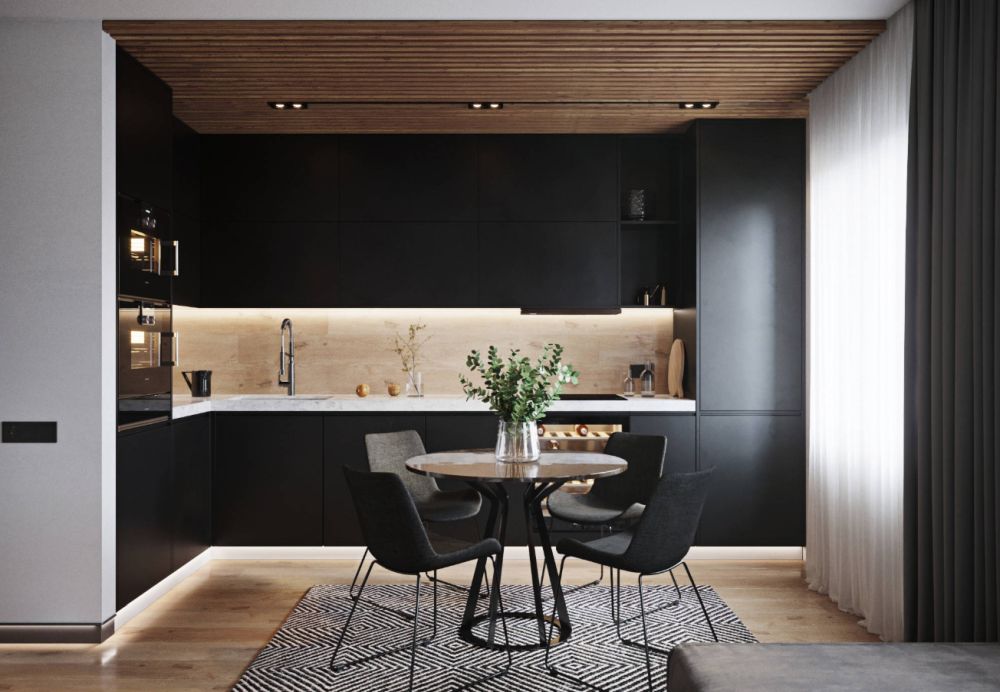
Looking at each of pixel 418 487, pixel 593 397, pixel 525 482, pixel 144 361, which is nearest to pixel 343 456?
pixel 418 487

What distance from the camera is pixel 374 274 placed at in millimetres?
5250

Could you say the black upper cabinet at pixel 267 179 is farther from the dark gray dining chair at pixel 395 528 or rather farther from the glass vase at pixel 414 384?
the dark gray dining chair at pixel 395 528

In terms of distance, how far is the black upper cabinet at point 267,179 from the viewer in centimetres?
525

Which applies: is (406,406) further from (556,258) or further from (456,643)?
(456,643)

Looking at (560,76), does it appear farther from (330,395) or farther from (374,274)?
(330,395)

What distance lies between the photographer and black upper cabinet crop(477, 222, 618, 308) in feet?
17.1

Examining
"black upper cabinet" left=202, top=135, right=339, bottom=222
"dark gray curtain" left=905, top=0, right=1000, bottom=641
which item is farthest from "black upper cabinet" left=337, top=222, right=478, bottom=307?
"dark gray curtain" left=905, top=0, right=1000, bottom=641

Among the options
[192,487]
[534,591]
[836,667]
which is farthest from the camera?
[192,487]

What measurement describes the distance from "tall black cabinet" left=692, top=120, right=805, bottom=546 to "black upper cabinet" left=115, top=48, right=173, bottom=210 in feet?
9.96

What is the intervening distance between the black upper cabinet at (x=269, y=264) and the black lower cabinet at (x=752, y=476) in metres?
2.47

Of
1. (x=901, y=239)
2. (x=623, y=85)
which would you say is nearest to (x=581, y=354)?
(x=623, y=85)

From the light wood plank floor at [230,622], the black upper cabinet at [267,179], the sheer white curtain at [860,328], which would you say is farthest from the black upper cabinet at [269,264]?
the sheer white curtain at [860,328]

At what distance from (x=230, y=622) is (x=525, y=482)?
1754 millimetres

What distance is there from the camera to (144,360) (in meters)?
3.91
